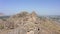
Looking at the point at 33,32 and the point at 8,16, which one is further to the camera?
the point at 8,16

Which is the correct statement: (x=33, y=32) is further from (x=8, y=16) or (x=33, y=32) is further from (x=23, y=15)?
(x=8, y=16)

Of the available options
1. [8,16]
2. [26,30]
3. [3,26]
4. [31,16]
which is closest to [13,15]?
[8,16]

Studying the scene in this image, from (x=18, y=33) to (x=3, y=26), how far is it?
2.33 meters

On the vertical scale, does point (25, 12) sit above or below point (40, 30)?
above

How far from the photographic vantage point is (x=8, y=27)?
9008 mm

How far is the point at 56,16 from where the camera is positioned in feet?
50.9

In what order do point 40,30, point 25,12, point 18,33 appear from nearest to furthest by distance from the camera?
point 18,33 → point 40,30 → point 25,12

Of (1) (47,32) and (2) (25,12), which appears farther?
(2) (25,12)

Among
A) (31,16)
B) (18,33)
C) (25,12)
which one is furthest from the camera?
(25,12)

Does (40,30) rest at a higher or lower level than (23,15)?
lower

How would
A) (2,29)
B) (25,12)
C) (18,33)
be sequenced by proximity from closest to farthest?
(18,33) → (2,29) → (25,12)

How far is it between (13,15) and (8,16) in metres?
0.62

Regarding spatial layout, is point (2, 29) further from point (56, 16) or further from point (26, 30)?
point (56, 16)

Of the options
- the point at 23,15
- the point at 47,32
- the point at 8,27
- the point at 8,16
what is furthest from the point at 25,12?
the point at 47,32
